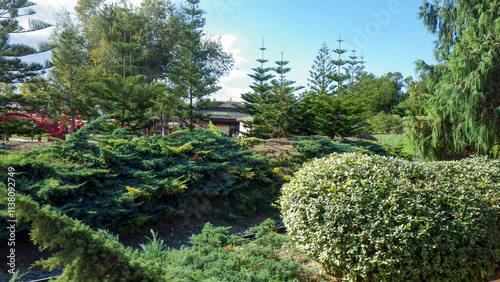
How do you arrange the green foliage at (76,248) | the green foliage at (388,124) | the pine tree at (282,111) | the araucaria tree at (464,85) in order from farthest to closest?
1. the green foliage at (388,124)
2. the pine tree at (282,111)
3. the araucaria tree at (464,85)
4. the green foliage at (76,248)

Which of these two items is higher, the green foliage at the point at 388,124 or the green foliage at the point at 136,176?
the green foliage at the point at 388,124

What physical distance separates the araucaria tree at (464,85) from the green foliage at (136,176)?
5453 mm

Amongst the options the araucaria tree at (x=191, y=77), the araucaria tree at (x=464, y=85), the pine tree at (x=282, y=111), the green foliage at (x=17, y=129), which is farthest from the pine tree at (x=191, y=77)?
the araucaria tree at (x=464, y=85)

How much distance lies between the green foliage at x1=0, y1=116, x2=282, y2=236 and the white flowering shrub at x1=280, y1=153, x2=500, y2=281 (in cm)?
309

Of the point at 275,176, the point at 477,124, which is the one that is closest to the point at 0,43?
the point at 275,176

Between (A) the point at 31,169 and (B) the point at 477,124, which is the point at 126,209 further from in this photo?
(B) the point at 477,124

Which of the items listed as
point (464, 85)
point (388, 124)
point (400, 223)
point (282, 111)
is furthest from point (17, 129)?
point (388, 124)

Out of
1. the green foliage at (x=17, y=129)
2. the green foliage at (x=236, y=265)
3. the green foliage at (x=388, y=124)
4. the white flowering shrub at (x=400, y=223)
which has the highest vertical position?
the green foliage at (x=388, y=124)

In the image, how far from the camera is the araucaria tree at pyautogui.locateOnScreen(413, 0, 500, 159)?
7445 mm

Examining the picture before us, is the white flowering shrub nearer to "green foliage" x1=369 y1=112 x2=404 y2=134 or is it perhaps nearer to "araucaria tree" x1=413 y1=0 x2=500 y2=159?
"araucaria tree" x1=413 y1=0 x2=500 y2=159

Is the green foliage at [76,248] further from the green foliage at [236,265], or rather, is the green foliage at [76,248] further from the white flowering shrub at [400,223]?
the white flowering shrub at [400,223]

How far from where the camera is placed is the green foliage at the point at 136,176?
15.2ft

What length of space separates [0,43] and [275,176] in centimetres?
1043

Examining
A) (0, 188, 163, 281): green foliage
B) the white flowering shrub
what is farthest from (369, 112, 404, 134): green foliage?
(0, 188, 163, 281): green foliage
